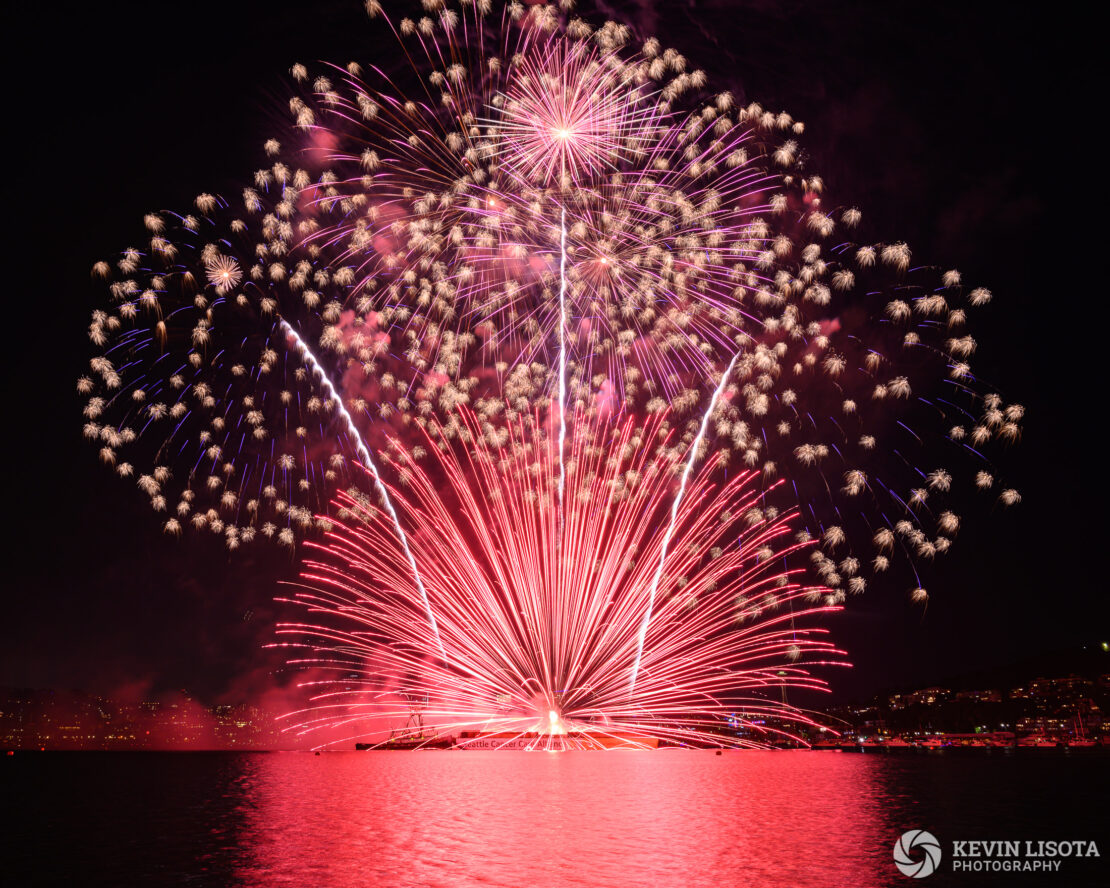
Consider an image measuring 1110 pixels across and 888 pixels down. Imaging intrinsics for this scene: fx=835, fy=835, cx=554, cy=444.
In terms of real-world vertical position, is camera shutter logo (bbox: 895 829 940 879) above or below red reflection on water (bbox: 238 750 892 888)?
below

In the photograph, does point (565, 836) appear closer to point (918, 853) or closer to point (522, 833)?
point (522, 833)

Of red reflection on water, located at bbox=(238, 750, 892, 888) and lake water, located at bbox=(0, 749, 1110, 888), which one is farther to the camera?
lake water, located at bbox=(0, 749, 1110, 888)

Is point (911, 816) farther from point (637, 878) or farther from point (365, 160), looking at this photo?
point (365, 160)

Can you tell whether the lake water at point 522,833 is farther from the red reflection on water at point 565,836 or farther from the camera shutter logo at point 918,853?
the camera shutter logo at point 918,853

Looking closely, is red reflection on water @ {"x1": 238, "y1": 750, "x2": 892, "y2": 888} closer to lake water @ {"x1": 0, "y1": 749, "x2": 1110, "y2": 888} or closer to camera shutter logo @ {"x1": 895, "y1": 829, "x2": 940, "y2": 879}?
lake water @ {"x1": 0, "y1": 749, "x2": 1110, "y2": 888}

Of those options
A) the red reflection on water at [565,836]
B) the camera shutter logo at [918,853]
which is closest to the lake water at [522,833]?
the red reflection on water at [565,836]

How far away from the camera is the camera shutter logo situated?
730 inches

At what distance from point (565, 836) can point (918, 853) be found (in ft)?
29.7

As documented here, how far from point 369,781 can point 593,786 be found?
15127mm

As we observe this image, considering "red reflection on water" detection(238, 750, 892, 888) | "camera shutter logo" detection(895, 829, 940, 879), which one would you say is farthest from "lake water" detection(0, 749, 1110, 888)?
"camera shutter logo" detection(895, 829, 940, 879)

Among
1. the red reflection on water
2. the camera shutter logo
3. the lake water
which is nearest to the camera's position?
the red reflection on water

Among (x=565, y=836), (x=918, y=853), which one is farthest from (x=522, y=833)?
(x=918, y=853)

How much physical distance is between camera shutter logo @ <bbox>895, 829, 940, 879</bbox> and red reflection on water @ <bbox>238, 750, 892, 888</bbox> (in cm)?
43

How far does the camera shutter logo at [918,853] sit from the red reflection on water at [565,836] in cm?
43
